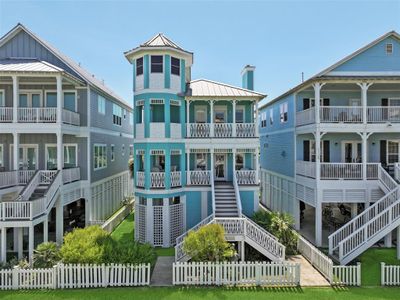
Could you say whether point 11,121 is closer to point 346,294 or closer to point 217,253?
point 217,253

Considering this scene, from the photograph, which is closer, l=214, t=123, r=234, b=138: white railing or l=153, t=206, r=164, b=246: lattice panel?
l=153, t=206, r=164, b=246: lattice panel

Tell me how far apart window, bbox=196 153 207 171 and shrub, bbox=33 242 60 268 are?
9972 millimetres

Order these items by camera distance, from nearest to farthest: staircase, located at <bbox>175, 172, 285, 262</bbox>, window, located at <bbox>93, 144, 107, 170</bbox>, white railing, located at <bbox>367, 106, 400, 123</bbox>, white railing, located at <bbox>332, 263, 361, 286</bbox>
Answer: white railing, located at <bbox>332, 263, 361, 286</bbox> → staircase, located at <bbox>175, 172, 285, 262</bbox> → white railing, located at <bbox>367, 106, 400, 123</bbox> → window, located at <bbox>93, 144, 107, 170</bbox>

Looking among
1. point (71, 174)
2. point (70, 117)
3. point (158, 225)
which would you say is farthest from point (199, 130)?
point (71, 174)

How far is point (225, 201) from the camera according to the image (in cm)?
1738

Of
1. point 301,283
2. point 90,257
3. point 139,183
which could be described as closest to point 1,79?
point 139,183

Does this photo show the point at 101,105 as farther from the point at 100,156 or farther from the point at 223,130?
the point at 223,130

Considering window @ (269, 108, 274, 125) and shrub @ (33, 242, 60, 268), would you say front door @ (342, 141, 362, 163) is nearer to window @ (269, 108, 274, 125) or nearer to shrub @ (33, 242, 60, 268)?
window @ (269, 108, 274, 125)

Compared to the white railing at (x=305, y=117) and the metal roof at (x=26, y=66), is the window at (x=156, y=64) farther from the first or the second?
the white railing at (x=305, y=117)

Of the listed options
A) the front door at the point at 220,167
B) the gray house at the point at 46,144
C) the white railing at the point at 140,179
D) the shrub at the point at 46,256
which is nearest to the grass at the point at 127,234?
the gray house at the point at 46,144

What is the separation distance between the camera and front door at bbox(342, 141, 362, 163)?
20.2 meters

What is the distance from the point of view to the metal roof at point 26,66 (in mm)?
16091

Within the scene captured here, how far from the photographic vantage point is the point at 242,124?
19.1m

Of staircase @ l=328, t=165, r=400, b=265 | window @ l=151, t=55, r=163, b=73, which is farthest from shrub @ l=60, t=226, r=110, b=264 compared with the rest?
staircase @ l=328, t=165, r=400, b=265
